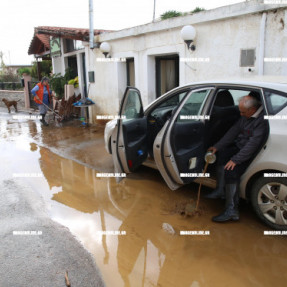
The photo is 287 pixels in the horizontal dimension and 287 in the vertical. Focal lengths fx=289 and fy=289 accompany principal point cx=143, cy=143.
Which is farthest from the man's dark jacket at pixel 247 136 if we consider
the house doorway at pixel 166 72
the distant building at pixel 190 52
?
the house doorway at pixel 166 72

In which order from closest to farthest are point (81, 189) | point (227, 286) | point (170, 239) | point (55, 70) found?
point (227, 286) < point (170, 239) < point (81, 189) < point (55, 70)

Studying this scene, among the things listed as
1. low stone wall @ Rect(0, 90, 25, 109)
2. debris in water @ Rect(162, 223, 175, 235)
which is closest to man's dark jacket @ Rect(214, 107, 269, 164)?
debris in water @ Rect(162, 223, 175, 235)

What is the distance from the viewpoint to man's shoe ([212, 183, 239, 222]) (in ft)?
11.4

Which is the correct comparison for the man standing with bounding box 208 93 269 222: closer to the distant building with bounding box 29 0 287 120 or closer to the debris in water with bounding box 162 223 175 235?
the debris in water with bounding box 162 223 175 235

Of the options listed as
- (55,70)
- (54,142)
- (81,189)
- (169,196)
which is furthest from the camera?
(55,70)

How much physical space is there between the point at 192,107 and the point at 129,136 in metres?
0.96

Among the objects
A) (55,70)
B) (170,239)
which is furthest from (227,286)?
(55,70)

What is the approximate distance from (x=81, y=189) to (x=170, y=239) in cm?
201

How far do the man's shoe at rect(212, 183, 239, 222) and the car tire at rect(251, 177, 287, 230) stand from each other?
203 millimetres

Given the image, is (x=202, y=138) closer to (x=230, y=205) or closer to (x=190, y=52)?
(x=230, y=205)

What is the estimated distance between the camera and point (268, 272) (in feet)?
8.86

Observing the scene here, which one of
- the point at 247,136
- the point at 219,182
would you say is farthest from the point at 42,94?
the point at 247,136

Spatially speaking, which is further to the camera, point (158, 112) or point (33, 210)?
point (158, 112)

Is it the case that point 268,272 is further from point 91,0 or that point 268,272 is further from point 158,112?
point 91,0
